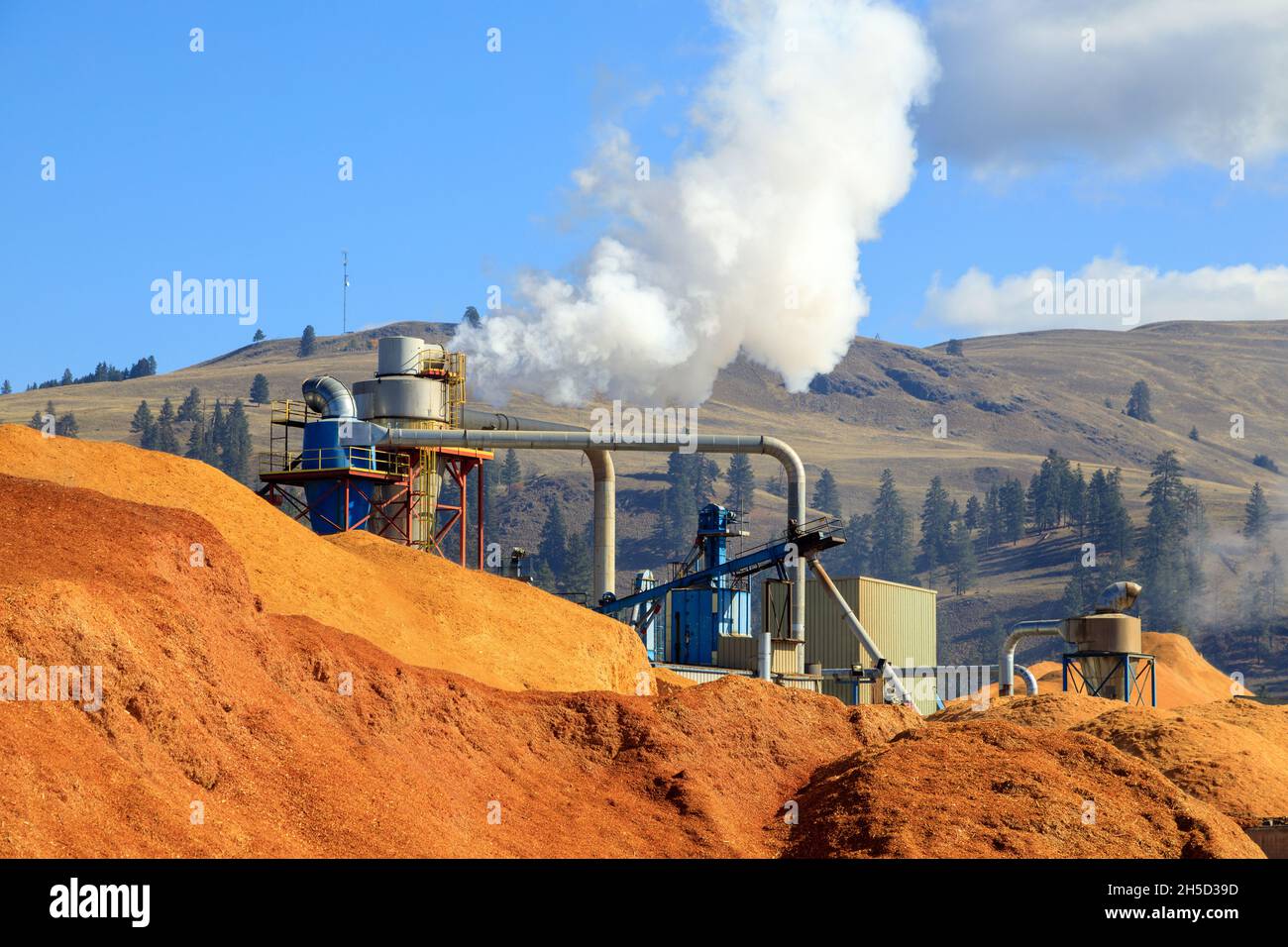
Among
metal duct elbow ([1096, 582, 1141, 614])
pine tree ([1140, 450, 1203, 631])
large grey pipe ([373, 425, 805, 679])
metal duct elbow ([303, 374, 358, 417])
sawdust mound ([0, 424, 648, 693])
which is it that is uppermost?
metal duct elbow ([303, 374, 358, 417])

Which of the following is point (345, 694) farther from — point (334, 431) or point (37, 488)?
point (334, 431)

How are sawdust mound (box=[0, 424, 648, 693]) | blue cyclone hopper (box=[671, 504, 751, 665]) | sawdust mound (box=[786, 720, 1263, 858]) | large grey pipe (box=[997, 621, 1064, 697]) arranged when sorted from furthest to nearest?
1. large grey pipe (box=[997, 621, 1064, 697])
2. blue cyclone hopper (box=[671, 504, 751, 665])
3. sawdust mound (box=[0, 424, 648, 693])
4. sawdust mound (box=[786, 720, 1263, 858])

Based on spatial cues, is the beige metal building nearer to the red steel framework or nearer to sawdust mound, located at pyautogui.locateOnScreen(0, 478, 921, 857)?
the red steel framework

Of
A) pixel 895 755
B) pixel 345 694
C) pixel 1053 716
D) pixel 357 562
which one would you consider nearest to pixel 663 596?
pixel 1053 716

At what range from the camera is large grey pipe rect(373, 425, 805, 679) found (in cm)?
5703

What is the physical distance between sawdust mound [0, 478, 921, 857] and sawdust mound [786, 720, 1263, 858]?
2.02 m

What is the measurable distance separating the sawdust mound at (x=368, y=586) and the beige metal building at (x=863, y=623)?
19.7 m

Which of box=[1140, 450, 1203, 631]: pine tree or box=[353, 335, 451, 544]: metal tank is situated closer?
box=[353, 335, 451, 544]: metal tank

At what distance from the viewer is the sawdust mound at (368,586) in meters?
36.6

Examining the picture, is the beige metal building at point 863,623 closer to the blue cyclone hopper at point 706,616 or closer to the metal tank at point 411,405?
the blue cyclone hopper at point 706,616

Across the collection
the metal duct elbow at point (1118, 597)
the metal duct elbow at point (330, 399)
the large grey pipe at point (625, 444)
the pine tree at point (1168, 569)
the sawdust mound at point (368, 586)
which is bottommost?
the pine tree at point (1168, 569)

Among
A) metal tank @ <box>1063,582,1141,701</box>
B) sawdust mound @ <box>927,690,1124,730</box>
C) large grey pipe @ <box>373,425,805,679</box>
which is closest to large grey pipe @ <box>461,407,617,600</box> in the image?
large grey pipe @ <box>373,425,805,679</box>

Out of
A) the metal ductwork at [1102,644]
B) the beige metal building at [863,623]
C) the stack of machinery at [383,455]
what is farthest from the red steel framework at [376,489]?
the metal ductwork at [1102,644]

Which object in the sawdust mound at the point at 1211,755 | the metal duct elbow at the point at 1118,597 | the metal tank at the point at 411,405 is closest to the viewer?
the sawdust mound at the point at 1211,755
